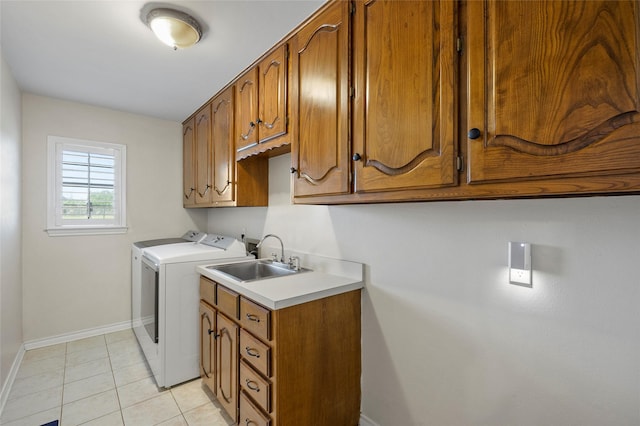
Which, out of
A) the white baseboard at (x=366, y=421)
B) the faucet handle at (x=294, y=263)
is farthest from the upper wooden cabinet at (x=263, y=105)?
the white baseboard at (x=366, y=421)

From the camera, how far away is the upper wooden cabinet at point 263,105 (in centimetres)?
180

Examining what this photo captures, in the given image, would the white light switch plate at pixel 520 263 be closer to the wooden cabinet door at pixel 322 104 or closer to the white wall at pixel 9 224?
the wooden cabinet door at pixel 322 104

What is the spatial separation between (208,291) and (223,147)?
1.20m

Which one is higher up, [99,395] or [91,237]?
[91,237]

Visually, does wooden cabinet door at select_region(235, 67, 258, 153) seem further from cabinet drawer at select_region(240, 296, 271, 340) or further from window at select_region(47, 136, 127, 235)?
window at select_region(47, 136, 127, 235)

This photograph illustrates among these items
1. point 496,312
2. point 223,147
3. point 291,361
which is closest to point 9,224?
point 223,147

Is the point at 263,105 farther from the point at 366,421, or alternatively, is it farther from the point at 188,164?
the point at 366,421

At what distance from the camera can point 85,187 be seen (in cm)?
293

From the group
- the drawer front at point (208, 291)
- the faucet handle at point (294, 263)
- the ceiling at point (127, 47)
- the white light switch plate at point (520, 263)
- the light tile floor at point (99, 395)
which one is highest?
the ceiling at point (127, 47)

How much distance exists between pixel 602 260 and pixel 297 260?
155 centimetres

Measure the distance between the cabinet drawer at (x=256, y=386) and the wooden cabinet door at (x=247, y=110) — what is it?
4.66 ft

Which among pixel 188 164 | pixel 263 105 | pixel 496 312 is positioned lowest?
pixel 496 312

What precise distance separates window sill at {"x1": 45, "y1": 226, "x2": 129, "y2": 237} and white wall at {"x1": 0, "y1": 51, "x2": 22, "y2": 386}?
0.24 meters

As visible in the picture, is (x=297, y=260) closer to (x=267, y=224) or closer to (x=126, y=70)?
(x=267, y=224)
